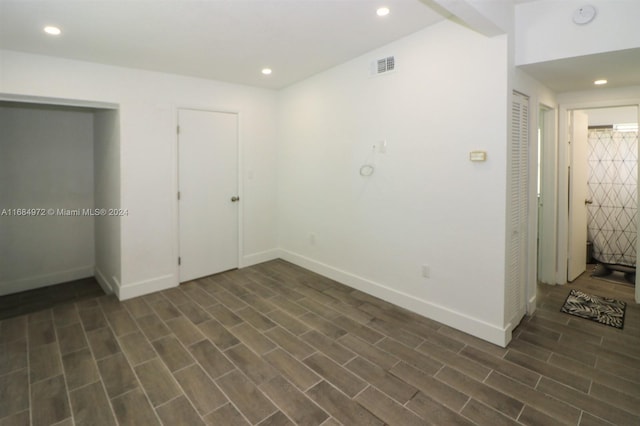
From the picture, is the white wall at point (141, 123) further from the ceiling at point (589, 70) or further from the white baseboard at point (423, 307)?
the ceiling at point (589, 70)

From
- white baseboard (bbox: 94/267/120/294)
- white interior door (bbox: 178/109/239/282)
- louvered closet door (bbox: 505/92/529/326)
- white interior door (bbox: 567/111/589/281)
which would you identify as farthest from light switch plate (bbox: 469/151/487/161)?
white baseboard (bbox: 94/267/120/294)

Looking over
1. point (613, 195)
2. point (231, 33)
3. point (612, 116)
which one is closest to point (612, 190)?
point (613, 195)

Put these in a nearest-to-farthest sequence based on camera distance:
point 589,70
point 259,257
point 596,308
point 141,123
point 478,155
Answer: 1. point 478,155
2. point 589,70
3. point 596,308
4. point 141,123
5. point 259,257

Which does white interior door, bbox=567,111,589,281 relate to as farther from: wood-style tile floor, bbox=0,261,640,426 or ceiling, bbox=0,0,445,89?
ceiling, bbox=0,0,445,89

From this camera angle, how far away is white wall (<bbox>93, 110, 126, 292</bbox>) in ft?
12.0

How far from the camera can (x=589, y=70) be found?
271cm

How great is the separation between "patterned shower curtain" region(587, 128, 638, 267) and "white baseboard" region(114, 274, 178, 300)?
5867 millimetres

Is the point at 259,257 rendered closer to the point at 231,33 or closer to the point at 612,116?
the point at 231,33

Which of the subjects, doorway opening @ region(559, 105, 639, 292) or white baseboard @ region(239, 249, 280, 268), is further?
white baseboard @ region(239, 249, 280, 268)

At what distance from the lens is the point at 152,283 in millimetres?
3812

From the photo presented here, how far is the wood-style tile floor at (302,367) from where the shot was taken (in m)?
1.92

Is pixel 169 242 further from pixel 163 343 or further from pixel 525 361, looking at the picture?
pixel 525 361

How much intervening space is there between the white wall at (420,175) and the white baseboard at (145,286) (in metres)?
1.85

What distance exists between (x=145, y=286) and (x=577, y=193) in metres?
5.24
